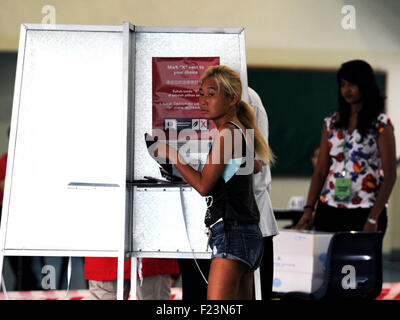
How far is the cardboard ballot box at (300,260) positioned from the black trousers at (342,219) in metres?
0.30

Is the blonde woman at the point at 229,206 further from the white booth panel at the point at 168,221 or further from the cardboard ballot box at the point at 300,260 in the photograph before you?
the cardboard ballot box at the point at 300,260

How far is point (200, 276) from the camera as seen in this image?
9.93 ft

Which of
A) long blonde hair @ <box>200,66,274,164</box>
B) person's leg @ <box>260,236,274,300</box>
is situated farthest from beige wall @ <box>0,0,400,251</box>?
long blonde hair @ <box>200,66,274,164</box>

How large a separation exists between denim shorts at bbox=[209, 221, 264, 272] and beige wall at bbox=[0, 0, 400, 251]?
17.3 feet

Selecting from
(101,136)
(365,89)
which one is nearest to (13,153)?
(101,136)

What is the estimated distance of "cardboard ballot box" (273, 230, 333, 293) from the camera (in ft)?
12.5

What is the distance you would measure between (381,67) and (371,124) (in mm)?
5021

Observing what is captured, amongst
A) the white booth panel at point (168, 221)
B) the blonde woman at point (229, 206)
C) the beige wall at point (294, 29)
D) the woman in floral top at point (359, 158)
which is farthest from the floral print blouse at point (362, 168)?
the beige wall at point (294, 29)

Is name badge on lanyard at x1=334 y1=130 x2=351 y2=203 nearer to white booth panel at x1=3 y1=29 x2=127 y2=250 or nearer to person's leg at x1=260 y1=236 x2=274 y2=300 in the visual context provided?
person's leg at x1=260 y1=236 x2=274 y2=300

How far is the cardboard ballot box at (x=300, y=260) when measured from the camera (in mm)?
3803

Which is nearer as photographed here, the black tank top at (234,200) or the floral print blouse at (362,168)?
the black tank top at (234,200)

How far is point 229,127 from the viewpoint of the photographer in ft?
7.34

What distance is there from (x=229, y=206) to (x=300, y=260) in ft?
6.15

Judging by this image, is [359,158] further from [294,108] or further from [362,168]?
[294,108]
